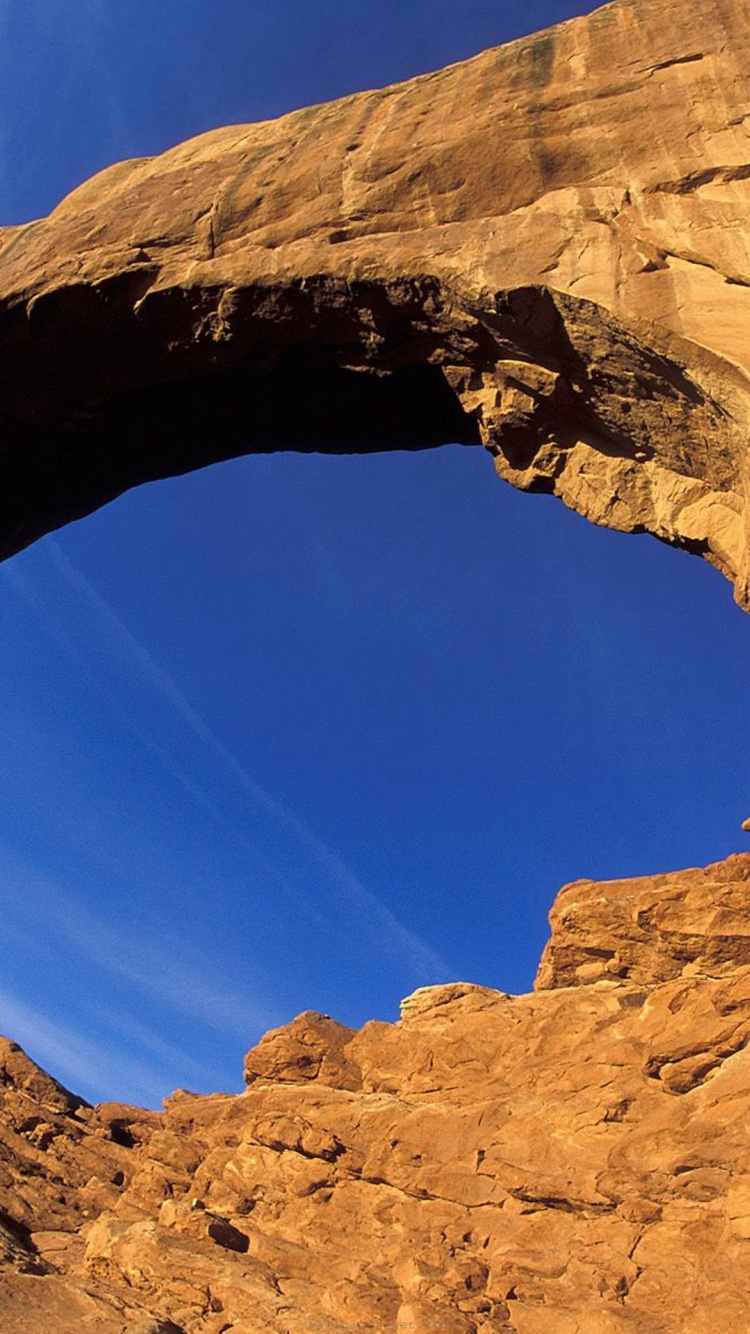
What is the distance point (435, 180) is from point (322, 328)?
6.28ft

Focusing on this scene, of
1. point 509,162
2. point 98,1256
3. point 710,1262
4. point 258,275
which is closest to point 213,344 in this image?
point 258,275

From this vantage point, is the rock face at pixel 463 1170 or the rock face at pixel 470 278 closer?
the rock face at pixel 470 278

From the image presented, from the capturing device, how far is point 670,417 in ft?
26.6

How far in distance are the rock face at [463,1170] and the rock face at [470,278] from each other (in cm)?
1896

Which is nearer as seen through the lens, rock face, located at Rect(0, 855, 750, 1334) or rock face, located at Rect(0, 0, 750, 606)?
rock face, located at Rect(0, 0, 750, 606)

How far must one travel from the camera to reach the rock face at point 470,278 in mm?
7859

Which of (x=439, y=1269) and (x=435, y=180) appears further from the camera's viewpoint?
(x=439, y=1269)

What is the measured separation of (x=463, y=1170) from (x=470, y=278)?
81.3ft

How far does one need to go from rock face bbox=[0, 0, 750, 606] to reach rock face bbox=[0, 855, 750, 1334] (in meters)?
19.0

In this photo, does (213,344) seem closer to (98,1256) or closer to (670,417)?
(670,417)

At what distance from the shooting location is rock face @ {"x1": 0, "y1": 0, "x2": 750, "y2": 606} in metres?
7.86

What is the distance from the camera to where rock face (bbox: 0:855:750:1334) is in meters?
21.3

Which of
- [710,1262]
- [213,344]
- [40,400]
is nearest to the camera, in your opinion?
[213,344]

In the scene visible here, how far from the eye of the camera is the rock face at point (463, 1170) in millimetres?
21312
